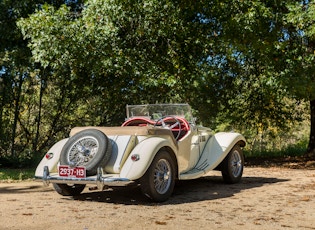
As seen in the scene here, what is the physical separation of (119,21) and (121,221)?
704 centimetres

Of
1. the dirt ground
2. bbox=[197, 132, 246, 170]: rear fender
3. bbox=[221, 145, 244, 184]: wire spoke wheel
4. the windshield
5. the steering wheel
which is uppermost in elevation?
the windshield

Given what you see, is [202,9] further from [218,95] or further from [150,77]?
[218,95]

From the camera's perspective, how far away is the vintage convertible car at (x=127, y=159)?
5.77 metres

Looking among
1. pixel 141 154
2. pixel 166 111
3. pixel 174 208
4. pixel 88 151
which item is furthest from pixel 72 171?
pixel 166 111

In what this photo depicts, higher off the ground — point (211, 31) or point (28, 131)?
point (211, 31)

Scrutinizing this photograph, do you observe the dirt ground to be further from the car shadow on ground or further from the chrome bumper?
the chrome bumper

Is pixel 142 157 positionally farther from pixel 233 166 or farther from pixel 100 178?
pixel 233 166

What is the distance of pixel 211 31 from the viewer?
11.9 metres

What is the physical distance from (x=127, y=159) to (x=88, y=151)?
22.0 inches

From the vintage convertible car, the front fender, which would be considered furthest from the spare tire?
the front fender

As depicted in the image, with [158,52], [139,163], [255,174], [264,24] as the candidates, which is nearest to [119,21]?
[158,52]

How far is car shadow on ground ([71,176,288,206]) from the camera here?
6289 mm

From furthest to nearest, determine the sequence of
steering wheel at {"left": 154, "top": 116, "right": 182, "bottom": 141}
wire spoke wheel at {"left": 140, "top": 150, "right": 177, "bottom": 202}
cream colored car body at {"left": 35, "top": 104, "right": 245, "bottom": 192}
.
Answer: steering wheel at {"left": 154, "top": 116, "right": 182, "bottom": 141}, wire spoke wheel at {"left": 140, "top": 150, "right": 177, "bottom": 202}, cream colored car body at {"left": 35, "top": 104, "right": 245, "bottom": 192}

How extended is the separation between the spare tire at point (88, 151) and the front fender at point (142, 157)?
34 centimetres
